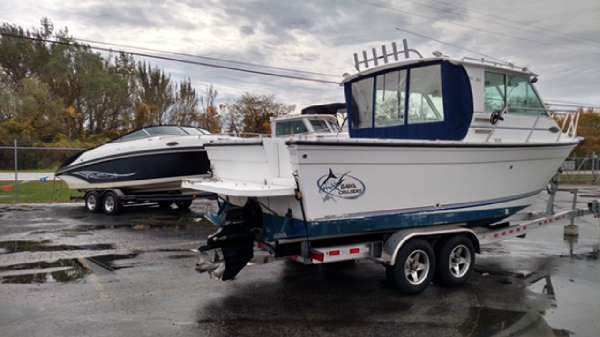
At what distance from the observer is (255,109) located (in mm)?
43312

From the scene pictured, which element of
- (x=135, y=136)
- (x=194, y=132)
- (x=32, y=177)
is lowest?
(x=32, y=177)

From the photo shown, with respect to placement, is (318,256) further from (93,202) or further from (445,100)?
(93,202)

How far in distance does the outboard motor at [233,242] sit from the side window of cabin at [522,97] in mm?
4115

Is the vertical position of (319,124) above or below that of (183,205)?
above

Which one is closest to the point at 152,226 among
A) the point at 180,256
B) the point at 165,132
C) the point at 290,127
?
the point at 165,132

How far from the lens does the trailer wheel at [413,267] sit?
560 cm

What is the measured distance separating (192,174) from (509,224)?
7.62 meters

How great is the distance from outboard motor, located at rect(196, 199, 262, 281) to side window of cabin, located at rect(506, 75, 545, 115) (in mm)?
4115

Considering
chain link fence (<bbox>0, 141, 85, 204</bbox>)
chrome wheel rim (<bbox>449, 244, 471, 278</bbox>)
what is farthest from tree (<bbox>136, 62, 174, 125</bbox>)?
chrome wheel rim (<bbox>449, 244, 471, 278</bbox>)

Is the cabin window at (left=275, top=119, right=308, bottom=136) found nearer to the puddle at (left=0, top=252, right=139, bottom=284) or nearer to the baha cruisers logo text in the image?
the puddle at (left=0, top=252, right=139, bottom=284)

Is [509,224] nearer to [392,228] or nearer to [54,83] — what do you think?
[392,228]

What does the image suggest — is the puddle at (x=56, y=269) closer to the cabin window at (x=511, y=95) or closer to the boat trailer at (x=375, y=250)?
the boat trailer at (x=375, y=250)

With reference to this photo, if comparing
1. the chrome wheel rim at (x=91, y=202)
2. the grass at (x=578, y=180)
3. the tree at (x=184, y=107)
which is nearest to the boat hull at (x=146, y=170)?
the chrome wheel rim at (x=91, y=202)

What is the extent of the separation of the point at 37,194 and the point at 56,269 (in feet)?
38.6
